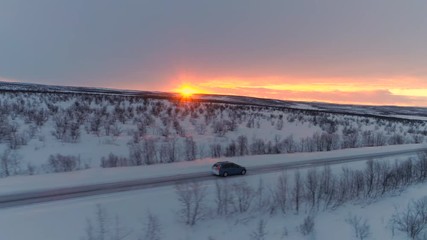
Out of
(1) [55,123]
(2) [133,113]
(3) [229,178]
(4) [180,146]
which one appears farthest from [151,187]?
(2) [133,113]

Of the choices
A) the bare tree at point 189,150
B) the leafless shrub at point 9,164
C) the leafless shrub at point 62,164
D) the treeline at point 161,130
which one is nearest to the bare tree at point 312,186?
the treeline at point 161,130

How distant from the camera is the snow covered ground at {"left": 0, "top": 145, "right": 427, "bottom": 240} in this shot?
1872 centimetres

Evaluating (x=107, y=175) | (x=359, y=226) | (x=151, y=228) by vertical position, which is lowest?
(x=359, y=226)

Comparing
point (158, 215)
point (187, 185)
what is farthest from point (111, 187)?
point (187, 185)

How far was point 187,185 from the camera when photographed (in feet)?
78.8

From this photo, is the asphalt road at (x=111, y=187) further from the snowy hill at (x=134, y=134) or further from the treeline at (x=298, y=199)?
the snowy hill at (x=134, y=134)

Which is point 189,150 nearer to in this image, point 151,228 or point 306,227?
point 306,227

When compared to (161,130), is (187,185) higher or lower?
lower

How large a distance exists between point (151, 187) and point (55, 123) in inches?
883

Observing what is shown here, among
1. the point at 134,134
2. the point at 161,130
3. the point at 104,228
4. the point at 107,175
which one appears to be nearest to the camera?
the point at 104,228

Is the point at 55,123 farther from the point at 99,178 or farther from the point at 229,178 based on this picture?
the point at 229,178

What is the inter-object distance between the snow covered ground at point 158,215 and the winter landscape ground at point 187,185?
6cm

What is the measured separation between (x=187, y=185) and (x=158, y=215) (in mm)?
3022

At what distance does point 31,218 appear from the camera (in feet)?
61.3
